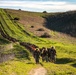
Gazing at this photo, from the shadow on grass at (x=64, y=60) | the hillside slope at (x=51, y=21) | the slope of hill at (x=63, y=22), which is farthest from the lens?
the hillside slope at (x=51, y=21)

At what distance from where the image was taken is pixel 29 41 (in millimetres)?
80625

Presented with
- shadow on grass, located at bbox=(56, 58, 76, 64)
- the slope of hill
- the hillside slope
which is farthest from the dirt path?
the hillside slope

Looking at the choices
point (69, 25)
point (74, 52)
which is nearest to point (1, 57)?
point (74, 52)

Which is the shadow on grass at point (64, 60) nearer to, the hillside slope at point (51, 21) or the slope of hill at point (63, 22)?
the slope of hill at point (63, 22)

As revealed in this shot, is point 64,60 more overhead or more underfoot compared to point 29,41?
more underfoot

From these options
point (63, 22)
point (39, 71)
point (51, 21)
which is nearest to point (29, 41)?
point (39, 71)

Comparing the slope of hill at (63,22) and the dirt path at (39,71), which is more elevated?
the slope of hill at (63,22)

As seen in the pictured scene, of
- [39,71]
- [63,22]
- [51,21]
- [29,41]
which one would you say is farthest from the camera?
[51,21]

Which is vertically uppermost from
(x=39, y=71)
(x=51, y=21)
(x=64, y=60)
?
(x=51, y=21)

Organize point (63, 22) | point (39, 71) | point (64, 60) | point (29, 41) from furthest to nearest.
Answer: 1. point (63, 22)
2. point (29, 41)
3. point (64, 60)
4. point (39, 71)

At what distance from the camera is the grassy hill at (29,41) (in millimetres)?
39469

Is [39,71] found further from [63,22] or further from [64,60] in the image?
[63,22]

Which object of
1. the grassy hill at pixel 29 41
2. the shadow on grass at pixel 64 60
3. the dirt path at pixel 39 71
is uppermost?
the grassy hill at pixel 29 41

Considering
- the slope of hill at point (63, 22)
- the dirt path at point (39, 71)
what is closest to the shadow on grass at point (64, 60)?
the dirt path at point (39, 71)
